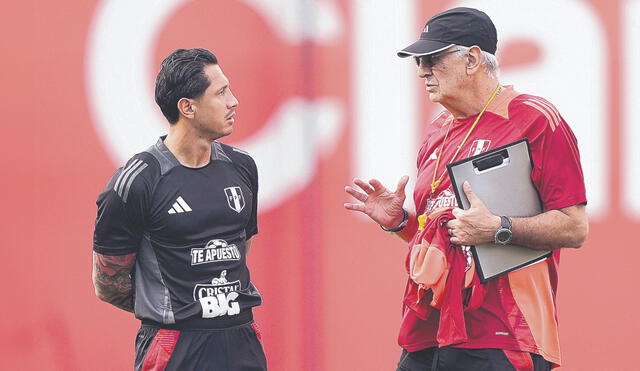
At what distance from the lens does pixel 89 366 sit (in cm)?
456

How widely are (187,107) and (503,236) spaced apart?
1038 millimetres

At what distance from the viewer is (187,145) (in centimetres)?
336

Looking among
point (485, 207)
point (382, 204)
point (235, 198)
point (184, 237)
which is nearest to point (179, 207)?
point (184, 237)

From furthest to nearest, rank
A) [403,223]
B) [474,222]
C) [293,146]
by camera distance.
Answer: [293,146], [403,223], [474,222]

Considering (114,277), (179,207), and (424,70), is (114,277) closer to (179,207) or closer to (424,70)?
(179,207)

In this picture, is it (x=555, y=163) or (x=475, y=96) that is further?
(x=475, y=96)

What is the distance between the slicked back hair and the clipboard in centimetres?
83

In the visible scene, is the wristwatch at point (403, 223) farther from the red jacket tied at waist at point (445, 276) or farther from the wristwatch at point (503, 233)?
the wristwatch at point (503, 233)

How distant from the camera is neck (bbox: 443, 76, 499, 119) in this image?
331cm

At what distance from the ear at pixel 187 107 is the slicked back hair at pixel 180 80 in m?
0.01

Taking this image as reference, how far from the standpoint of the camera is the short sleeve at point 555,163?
3127mm

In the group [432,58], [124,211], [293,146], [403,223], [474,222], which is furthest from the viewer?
[293,146]

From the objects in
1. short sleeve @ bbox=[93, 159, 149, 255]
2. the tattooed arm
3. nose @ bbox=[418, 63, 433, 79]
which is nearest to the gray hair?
nose @ bbox=[418, 63, 433, 79]

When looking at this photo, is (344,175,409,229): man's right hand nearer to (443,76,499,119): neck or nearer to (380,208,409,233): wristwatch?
(380,208,409,233): wristwatch
